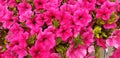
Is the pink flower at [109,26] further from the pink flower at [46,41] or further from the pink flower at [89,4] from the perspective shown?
the pink flower at [46,41]

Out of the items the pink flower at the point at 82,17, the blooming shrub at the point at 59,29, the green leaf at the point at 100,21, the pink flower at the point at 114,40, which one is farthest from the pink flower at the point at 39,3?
the pink flower at the point at 114,40

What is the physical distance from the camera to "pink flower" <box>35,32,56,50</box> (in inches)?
63.7

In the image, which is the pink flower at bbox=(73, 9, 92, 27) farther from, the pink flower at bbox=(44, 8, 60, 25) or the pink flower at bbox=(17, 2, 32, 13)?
the pink flower at bbox=(17, 2, 32, 13)

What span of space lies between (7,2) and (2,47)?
393mm

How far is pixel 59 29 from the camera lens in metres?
1.68

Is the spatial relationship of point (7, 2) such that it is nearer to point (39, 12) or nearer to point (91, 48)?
point (39, 12)

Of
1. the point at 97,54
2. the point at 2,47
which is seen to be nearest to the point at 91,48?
the point at 97,54

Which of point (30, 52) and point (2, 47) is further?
point (2, 47)

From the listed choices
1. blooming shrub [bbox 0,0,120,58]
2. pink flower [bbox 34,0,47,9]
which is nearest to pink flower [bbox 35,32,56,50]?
blooming shrub [bbox 0,0,120,58]

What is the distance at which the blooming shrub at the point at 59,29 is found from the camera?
164 centimetres

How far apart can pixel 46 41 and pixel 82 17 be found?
249 millimetres

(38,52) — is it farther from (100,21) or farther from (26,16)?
(100,21)

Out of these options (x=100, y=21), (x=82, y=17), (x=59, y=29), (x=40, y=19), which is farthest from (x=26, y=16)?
(x=100, y=21)

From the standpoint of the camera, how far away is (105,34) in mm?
1776
